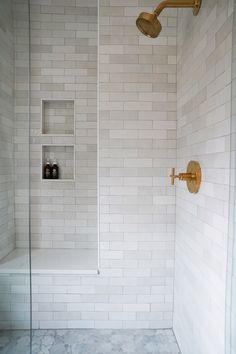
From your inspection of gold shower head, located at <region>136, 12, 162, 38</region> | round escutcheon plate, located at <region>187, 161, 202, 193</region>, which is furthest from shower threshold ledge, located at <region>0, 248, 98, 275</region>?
gold shower head, located at <region>136, 12, 162, 38</region>

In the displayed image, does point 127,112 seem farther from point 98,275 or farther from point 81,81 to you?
point 98,275

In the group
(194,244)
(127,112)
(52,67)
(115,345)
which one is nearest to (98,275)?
(115,345)

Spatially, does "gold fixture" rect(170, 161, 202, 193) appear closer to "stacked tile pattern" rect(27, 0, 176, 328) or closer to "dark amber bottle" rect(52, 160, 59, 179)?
"stacked tile pattern" rect(27, 0, 176, 328)

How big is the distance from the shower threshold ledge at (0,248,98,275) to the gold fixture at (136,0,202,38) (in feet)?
5.08

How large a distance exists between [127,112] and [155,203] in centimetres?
69

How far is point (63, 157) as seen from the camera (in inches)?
90.9

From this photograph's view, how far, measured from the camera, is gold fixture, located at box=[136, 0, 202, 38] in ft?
4.17

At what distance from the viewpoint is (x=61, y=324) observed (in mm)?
Answer: 1946

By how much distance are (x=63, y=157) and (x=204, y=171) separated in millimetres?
1350

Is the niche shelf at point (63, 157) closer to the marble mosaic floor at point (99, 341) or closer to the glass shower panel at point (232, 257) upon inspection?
the marble mosaic floor at point (99, 341)

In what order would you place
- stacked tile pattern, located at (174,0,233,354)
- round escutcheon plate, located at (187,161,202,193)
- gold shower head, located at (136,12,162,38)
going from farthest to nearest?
1. round escutcheon plate, located at (187,161,202,193)
2. gold shower head, located at (136,12,162,38)
3. stacked tile pattern, located at (174,0,233,354)

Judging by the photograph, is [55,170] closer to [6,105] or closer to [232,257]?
[6,105]

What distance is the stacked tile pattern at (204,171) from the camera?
1.12 metres

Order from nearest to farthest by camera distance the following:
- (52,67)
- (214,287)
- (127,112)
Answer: (214,287) < (127,112) < (52,67)
